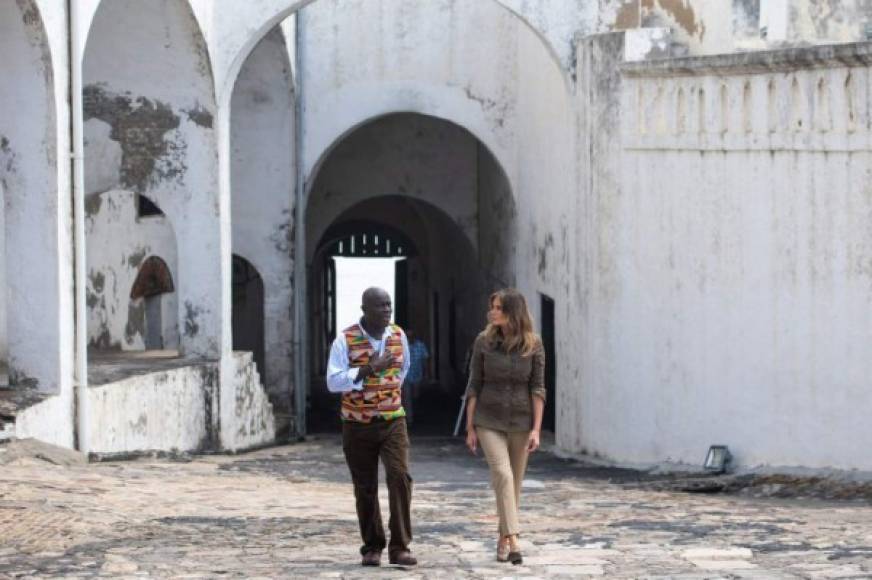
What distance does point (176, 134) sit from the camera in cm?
1889

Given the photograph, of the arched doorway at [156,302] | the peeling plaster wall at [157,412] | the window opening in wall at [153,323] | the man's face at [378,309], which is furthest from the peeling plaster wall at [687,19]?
the man's face at [378,309]

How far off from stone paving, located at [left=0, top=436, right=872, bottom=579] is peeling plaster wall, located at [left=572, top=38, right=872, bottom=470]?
→ 4.37ft

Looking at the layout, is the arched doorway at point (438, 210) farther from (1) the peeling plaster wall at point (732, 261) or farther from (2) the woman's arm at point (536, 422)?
(2) the woman's arm at point (536, 422)

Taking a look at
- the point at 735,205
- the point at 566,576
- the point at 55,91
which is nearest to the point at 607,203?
the point at 735,205

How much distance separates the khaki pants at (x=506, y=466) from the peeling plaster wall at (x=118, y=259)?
1281 cm

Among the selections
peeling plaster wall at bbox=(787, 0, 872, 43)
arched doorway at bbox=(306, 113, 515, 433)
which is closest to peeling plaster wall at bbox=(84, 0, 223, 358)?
arched doorway at bbox=(306, 113, 515, 433)

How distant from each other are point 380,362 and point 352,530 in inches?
72.8

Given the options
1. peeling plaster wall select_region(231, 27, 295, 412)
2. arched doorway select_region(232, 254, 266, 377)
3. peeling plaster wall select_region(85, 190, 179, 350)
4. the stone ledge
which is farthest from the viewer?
arched doorway select_region(232, 254, 266, 377)

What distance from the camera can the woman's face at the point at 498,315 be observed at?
368 inches

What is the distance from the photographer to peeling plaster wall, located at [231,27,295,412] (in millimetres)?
22531

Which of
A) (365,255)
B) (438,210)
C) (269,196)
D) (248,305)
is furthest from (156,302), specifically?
(365,255)

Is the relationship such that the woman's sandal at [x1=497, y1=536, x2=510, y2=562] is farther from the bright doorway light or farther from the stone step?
the bright doorway light

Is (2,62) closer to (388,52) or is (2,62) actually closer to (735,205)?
(735,205)

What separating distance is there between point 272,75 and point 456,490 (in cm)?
962
